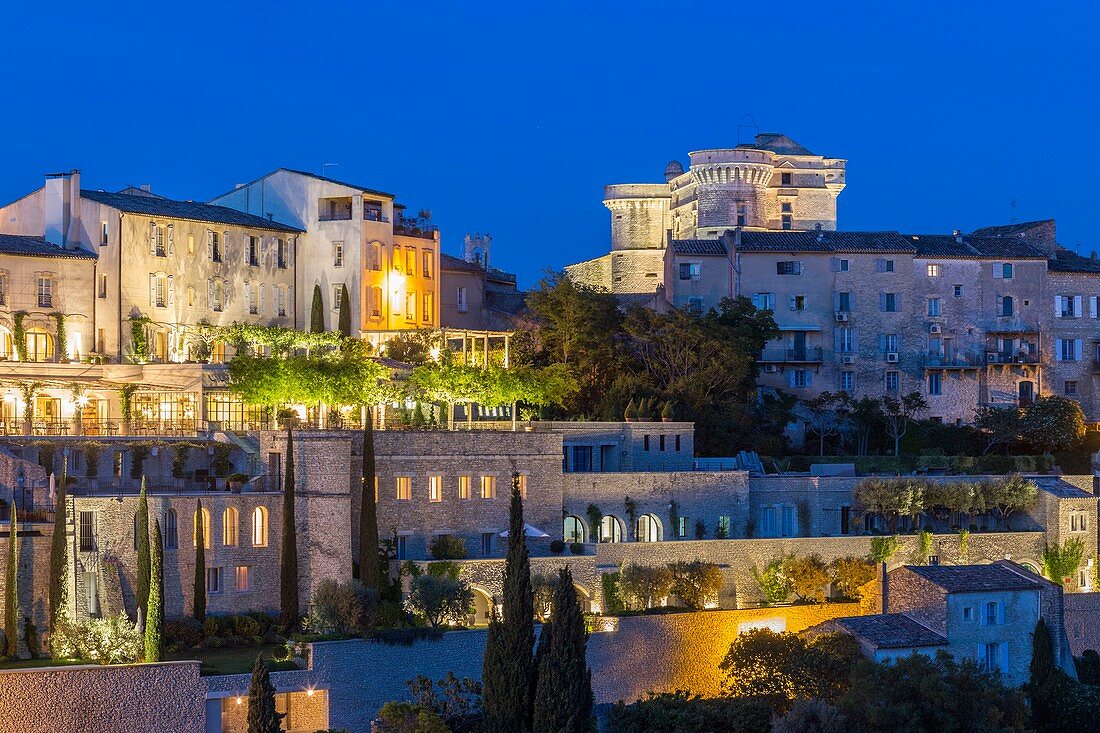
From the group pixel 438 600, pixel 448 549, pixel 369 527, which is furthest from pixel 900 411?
pixel 438 600

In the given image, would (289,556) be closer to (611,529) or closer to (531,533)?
(531,533)

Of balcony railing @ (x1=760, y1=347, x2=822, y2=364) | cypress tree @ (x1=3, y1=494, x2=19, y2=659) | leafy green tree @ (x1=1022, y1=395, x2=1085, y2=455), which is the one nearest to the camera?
cypress tree @ (x1=3, y1=494, x2=19, y2=659)

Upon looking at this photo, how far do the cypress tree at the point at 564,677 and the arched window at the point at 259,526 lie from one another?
897 cm

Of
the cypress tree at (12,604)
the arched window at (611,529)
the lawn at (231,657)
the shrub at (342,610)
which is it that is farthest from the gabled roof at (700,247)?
the cypress tree at (12,604)

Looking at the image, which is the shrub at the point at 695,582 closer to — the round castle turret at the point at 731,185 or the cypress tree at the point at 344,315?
the cypress tree at the point at 344,315

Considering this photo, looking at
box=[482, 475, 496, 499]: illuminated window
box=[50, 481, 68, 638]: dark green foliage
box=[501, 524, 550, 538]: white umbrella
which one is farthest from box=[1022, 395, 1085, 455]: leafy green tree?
box=[50, 481, 68, 638]: dark green foliage

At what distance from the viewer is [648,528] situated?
58.2 meters

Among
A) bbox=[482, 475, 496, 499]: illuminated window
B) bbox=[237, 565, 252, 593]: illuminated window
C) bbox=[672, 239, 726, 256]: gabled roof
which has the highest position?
bbox=[672, 239, 726, 256]: gabled roof

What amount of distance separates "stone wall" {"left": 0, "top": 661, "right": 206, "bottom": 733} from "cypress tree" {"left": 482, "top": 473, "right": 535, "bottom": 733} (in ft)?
22.1

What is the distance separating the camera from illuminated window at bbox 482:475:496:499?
54969 millimetres

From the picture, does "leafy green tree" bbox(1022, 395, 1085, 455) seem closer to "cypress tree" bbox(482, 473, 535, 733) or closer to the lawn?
"cypress tree" bbox(482, 473, 535, 733)

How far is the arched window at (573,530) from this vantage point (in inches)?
2259

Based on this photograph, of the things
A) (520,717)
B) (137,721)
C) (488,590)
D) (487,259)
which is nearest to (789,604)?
(488,590)

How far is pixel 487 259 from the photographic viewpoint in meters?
84.9
